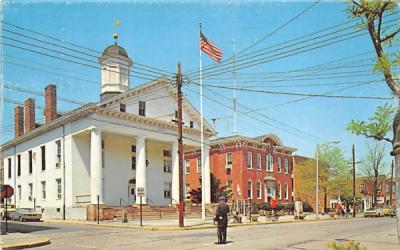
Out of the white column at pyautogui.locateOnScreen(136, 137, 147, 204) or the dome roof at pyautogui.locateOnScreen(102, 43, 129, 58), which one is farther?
the dome roof at pyautogui.locateOnScreen(102, 43, 129, 58)

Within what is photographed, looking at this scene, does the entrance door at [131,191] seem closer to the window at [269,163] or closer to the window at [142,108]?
the window at [142,108]

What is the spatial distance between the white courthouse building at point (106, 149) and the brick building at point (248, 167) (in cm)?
893

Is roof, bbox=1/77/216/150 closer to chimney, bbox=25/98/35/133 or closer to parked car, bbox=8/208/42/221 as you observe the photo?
chimney, bbox=25/98/35/133

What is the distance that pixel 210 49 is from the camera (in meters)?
32.2

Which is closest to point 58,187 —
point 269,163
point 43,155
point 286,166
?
point 43,155

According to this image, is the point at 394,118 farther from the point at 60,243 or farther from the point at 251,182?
the point at 251,182

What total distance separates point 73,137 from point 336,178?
35.4 m

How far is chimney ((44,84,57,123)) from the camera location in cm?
4834

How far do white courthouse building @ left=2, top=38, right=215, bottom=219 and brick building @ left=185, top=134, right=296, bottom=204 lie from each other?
352 inches

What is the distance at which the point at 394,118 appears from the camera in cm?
678

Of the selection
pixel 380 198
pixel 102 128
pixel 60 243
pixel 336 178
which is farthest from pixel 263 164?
pixel 60 243

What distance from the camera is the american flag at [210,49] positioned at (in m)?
31.8

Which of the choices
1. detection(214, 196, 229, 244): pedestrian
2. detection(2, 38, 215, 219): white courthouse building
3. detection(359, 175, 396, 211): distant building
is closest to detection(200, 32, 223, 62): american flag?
detection(2, 38, 215, 219): white courthouse building

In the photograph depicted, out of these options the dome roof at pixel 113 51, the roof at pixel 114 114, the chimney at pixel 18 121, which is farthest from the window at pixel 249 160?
the chimney at pixel 18 121
